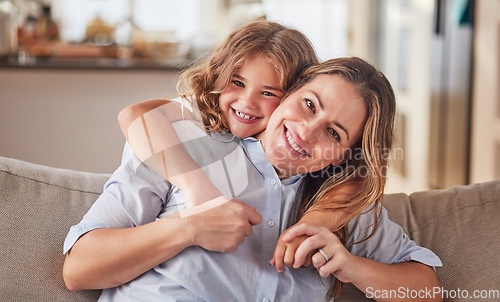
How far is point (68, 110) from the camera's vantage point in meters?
2.87

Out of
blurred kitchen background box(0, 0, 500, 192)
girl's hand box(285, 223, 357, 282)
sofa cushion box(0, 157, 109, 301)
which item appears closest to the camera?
girl's hand box(285, 223, 357, 282)

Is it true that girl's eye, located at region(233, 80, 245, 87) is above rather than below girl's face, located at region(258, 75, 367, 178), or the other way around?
above

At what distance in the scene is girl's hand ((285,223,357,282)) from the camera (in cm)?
87

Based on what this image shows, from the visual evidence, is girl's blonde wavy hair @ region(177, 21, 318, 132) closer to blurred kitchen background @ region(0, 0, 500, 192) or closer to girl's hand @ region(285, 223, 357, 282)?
girl's hand @ region(285, 223, 357, 282)

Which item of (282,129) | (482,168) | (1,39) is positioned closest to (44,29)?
(1,39)

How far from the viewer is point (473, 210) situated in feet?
3.86

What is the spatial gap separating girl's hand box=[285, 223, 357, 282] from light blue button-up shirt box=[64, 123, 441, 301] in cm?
10

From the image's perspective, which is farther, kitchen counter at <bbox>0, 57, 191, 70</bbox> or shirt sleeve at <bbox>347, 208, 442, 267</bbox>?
kitchen counter at <bbox>0, 57, 191, 70</bbox>

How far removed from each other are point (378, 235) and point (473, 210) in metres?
0.27

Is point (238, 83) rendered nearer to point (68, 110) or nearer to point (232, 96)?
point (232, 96)

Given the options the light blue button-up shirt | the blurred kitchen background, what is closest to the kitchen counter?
the blurred kitchen background

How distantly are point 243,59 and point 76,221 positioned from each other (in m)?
0.45

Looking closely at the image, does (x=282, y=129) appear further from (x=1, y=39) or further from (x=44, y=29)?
(x=44, y=29)

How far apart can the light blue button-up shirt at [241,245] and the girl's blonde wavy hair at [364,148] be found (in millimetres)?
56
